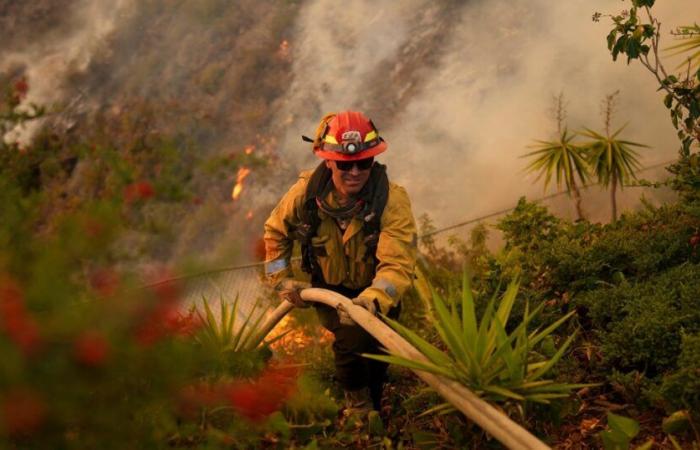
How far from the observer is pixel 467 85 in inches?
822

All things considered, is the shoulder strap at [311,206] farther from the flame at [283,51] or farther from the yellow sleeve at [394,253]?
the flame at [283,51]

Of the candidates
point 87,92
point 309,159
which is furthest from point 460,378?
point 87,92

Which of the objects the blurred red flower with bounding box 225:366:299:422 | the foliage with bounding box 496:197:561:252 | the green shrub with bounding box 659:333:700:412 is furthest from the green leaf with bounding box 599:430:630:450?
the foliage with bounding box 496:197:561:252

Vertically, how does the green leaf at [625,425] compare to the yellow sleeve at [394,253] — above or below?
below

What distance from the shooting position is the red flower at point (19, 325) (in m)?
1.79

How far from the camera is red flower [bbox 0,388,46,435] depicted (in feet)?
5.84

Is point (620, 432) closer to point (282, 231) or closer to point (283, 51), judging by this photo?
point (282, 231)

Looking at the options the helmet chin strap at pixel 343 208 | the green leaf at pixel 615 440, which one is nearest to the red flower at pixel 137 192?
the green leaf at pixel 615 440

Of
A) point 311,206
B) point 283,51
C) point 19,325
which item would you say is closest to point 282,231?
point 311,206

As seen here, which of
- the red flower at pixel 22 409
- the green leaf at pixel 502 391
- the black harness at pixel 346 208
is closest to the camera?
the red flower at pixel 22 409

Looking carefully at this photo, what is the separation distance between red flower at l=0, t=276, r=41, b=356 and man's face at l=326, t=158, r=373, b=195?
9.59 ft

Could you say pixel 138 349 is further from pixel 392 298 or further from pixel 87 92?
pixel 87 92

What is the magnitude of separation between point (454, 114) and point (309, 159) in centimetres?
412

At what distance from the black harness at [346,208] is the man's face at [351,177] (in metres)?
0.06
